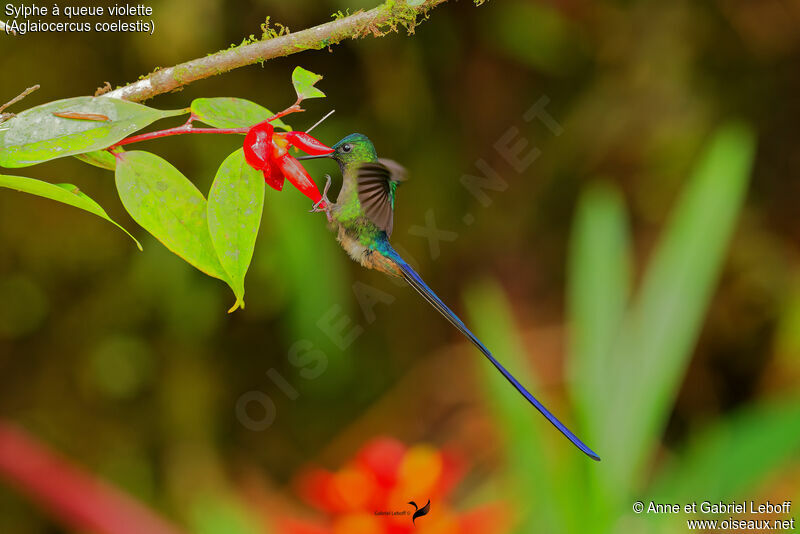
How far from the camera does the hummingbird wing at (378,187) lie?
0.85ft

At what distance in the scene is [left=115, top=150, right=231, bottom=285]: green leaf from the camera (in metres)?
0.27

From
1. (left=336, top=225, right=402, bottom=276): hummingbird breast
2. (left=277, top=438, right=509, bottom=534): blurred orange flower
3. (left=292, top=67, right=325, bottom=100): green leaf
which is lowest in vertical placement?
(left=277, top=438, right=509, bottom=534): blurred orange flower

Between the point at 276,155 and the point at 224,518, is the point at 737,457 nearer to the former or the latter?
the point at 224,518

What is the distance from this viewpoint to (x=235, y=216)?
0.26 metres

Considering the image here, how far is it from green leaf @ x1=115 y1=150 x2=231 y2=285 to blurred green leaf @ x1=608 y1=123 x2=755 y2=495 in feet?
1.97

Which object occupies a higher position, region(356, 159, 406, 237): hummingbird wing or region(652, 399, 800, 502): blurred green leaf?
region(356, 159, 406, 237): hummingbird wing

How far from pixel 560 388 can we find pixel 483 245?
0.93 feet

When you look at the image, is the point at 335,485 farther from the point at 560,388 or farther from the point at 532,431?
the point at 560,388

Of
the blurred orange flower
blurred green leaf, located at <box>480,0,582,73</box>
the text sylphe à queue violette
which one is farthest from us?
blurred green leaf, located at <box>480,0,582,73</box>

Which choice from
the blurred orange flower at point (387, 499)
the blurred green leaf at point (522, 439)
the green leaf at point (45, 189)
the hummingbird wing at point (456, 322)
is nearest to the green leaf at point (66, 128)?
the green leaf at point (45, 189)

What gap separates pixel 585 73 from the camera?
42.4 inches

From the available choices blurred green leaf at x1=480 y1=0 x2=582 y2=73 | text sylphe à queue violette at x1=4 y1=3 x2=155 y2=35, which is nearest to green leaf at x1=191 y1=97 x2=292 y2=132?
text sylphe à queue violette at x1=4 y1=3 x2=155 y2=35

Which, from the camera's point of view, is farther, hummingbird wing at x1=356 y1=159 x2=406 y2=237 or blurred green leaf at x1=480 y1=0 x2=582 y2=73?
blurred green leaf at x1=480 y1=0 x2=582 y2=73

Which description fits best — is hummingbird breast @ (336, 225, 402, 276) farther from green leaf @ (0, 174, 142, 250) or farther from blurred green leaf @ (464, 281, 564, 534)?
blurred green leaf @ (464, 281, 564, 534)
